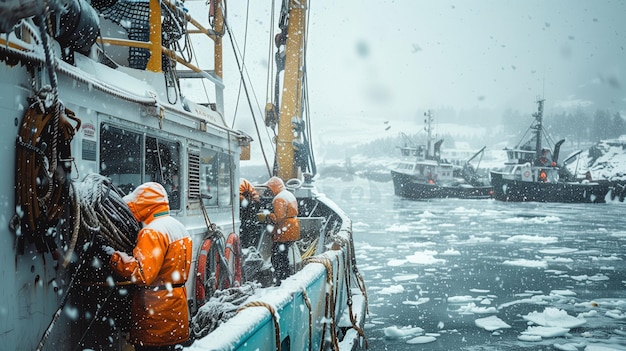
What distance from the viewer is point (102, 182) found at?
2885 mm

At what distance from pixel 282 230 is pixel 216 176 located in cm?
176

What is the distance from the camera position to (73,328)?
301cm

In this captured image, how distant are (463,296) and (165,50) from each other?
743cm

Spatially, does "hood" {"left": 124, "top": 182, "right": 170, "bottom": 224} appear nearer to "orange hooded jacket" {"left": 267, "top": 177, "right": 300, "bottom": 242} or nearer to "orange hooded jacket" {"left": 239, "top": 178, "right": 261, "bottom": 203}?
"orange hooded jacket" {"left": 267, "top": 177, "right": 300, "bottom": 242}

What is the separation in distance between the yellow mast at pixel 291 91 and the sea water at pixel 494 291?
10.3 ft

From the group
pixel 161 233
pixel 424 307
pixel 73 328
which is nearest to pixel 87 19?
pixel 161 233

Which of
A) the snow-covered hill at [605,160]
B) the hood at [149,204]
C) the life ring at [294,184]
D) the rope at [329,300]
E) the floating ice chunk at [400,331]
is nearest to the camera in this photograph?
the hood at [149,204]

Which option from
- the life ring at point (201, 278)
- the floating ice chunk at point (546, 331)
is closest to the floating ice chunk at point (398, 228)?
the floating ice chunk at point (546, 331)

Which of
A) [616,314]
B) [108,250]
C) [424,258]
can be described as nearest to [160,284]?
[108,250]

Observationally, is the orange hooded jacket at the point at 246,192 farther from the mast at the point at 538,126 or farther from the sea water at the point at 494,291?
the mast at the point at 538,126

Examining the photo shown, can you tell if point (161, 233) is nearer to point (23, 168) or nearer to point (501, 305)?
point (23, 168)

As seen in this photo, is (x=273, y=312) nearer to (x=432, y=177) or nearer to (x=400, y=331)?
(x=400, y=331)

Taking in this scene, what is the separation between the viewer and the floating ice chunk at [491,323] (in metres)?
7.73

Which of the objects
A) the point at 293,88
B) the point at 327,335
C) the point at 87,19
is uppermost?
the point at 293,88
